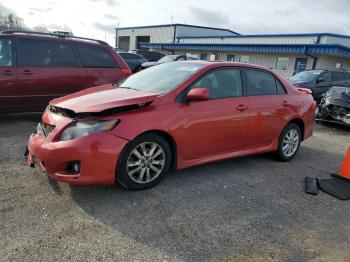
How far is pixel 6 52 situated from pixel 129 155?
13.4 ft

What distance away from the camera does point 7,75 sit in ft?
21.0

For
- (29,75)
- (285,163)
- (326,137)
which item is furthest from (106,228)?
(326,137)

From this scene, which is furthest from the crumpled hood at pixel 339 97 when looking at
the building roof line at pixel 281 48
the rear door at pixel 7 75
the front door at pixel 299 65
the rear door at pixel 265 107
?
the front door at pixel 299 65

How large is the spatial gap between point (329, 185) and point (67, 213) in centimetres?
348

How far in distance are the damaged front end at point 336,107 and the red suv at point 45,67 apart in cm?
567

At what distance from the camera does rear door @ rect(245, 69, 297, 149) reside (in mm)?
5121

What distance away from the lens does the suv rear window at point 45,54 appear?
260 inches

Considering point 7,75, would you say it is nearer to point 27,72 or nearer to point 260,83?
point 27,72

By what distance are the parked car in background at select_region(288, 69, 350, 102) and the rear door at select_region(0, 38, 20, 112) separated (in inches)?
415

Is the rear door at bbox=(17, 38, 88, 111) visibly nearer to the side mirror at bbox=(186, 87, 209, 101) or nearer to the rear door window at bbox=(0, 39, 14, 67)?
the rear door window at bbox=(0, 39, 14, 67)

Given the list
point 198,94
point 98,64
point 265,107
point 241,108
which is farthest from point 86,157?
point 98,64

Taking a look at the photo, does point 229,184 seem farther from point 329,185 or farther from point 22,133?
point 22,133

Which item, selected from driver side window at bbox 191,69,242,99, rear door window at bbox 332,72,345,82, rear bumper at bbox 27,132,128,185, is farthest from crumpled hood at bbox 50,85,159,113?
rear door window at bbox 332,72,345,82

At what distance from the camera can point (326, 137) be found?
835cm
